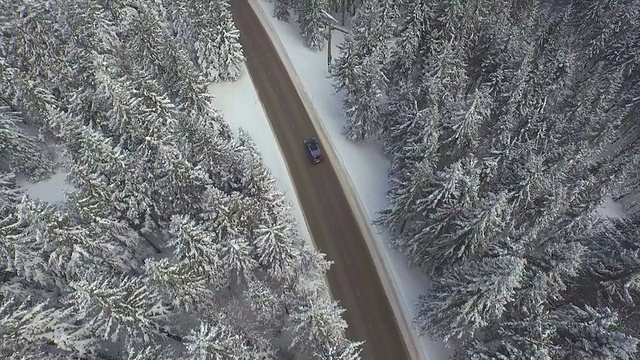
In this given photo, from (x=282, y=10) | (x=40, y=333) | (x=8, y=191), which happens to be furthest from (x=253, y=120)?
(x=40, y=333)

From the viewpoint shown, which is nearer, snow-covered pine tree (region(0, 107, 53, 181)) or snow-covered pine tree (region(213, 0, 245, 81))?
snow-covered pine tree (region(0, 107, 53, 181))

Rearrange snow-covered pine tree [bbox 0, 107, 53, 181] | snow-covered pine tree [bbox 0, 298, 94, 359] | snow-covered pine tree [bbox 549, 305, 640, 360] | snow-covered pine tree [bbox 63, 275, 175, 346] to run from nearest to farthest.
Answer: snow-covered pine tree [bbox 549, 305, 640, 360] → snow-covered pine tree [bbox 0, 298, 94, 359] → snow-covered pine tree [bbox 63, 275, 175, 346] → snow-covered pine tree [bbox 0, 107, 53, 181]

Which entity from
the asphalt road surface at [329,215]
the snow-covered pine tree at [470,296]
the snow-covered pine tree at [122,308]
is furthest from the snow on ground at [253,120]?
the snow-covered pine tree at [122,308]

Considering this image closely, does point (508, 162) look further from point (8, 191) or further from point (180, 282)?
point (8, 191)

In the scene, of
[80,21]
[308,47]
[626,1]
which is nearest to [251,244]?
[80,21]

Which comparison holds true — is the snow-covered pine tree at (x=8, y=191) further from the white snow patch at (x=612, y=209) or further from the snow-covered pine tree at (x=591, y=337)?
the white snow patch at (x=612, y=209)

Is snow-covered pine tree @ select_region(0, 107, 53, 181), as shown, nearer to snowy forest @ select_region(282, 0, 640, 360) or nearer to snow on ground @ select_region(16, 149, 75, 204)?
snow on ground @ select_region(16, 149, 75, 204)

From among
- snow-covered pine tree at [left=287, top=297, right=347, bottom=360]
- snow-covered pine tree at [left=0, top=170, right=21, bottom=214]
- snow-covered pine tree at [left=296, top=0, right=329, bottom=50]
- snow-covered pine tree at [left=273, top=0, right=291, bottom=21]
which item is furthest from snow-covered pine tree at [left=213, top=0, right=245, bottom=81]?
snow-covered pine tree at [left=287, top=297, right=347, bottom=360]
